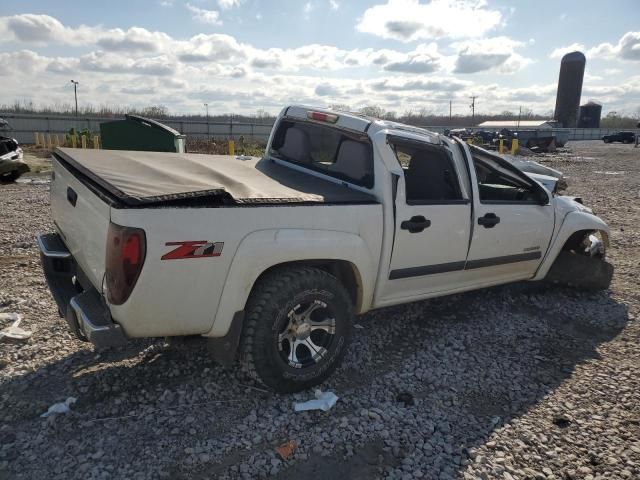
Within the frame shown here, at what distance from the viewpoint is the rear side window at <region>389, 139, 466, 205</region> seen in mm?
4168

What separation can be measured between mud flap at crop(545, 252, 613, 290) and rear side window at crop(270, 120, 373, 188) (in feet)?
9.59

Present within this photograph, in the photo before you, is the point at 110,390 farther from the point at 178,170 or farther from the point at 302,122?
the point at 302,122

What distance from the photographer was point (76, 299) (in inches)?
118

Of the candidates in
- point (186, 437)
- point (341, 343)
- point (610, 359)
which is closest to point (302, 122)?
point (341, 343)

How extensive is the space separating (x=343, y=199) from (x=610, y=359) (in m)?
2.64

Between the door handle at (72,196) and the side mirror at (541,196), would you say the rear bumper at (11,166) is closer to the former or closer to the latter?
the door handle at (72,196)

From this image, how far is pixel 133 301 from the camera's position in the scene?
8.82 feet

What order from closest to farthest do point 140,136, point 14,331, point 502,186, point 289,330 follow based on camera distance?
1. point 289,330
2. point 14,331
3. point 502,186
4. point 140,136

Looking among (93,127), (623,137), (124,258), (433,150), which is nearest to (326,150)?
(433,150)

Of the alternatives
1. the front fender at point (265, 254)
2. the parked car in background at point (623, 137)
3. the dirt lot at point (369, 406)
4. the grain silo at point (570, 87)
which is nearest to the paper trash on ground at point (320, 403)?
the dirt lot at point (369, 406)

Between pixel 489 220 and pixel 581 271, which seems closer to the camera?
pixel 489 220

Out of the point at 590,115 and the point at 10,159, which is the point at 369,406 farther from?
the point at 590,115

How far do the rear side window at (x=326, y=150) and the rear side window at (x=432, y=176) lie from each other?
441mm

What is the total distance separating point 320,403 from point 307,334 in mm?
461
